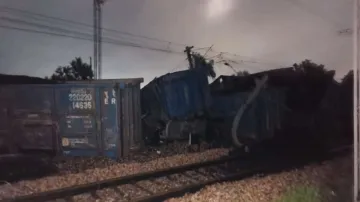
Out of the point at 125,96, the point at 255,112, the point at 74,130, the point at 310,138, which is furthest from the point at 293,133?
the point at 74,130

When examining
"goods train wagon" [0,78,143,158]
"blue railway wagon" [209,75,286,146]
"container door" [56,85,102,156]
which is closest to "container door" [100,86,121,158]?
"goods train wagon" [0,78,143,158]

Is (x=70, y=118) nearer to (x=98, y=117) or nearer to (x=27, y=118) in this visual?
(x=98, y=117)

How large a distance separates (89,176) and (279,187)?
4.12m

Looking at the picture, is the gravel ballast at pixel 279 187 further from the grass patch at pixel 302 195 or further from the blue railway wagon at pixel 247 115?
the blue railway wagon at pixel 247 115

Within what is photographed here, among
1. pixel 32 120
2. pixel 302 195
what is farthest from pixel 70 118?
pixel 302 195

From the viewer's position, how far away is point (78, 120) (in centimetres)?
1159

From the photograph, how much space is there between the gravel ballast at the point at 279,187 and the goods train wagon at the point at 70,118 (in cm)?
431

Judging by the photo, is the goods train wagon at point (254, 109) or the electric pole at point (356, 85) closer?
the electric pole at point (356, 85)

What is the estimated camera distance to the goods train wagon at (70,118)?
11.4m

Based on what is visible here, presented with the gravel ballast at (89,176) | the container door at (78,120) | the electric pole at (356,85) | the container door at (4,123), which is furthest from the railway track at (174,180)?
the container door at (4,123)

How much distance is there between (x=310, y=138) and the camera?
15234 mm

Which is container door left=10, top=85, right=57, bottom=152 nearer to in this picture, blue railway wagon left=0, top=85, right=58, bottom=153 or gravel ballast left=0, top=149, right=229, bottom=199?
blue railway wagon left=0, top=85, right=58, bottom=153

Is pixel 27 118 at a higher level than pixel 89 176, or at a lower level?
higher

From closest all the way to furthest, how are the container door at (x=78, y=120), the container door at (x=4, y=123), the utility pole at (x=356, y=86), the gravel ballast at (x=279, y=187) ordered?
the utility pole at (x=356, y=86) → the gravel ballast at (x=279, y=187) → the container door at (x=4, y=123) → the container door at (x=78, y=120)
